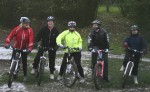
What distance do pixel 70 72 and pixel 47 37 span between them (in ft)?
5.00

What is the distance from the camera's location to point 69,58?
14.4m

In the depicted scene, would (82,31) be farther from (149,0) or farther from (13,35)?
(13,35)

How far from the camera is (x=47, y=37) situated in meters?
14.8

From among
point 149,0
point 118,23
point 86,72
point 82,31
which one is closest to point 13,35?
point 86,72

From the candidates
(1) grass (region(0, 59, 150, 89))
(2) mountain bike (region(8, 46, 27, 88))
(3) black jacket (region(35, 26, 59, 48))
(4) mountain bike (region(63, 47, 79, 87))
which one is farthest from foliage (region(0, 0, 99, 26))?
(2) mountain bike (region(8, 46, 27, 88))

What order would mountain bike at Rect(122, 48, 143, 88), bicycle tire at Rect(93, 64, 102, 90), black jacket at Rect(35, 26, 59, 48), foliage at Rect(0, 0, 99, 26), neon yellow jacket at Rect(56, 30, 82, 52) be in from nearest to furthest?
1. bicycle tire at Rect(93, 64, 102, 90)
2. mountain bike at Rect(122, 48, 143, 88)
3. neon yellow jacket at Rect(56, 30, 82, 52)
4. black jacket at Rect(35, 26, 59, 48)
5. foliage at Rect(0, 0, 99, 26)

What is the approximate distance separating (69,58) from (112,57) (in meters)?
7.40

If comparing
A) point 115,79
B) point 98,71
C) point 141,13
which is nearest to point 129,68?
point 98,71

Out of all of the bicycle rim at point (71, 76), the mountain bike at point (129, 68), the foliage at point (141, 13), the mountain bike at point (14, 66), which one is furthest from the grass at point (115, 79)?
the foliage at point (141, 13)

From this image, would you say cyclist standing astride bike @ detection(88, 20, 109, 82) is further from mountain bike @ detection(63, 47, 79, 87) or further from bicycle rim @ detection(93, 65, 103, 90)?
mountain bike @ detection(63, 47, 79, 87)

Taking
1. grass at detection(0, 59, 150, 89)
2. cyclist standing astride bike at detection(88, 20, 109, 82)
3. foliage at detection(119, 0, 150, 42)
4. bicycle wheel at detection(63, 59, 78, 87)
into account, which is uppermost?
foliage at detection(119, 0, 150, 42)

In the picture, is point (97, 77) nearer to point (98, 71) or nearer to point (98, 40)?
point (98, 71)

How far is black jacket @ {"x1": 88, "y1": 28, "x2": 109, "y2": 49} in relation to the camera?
14609 millimetres

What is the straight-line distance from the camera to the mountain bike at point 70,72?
14.0 m
